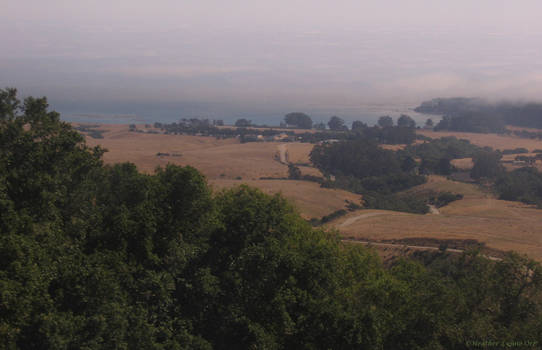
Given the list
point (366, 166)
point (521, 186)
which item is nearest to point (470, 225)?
point (521, 186)

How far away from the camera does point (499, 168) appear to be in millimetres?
97812

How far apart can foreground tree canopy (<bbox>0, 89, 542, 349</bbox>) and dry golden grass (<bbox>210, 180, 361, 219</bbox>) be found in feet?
143

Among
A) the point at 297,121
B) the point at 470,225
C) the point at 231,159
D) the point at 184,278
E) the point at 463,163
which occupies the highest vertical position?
the point at 297,121

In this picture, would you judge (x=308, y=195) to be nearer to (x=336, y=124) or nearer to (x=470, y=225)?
(x=470, y=225)

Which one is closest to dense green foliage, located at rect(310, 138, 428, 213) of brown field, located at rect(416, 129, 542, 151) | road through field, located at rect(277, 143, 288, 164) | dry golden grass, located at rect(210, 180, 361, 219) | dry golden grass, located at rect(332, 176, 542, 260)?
road through field, located at rect(277, 143, 288, 164)

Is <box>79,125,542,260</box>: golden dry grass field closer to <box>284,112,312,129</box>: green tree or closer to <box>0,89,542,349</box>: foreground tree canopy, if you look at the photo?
<box>0,89,542,349</box>: foreground tree canopy

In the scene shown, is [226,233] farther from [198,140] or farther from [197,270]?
[198,140]

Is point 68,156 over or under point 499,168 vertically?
over

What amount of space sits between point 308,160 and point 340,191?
33563 millimetres

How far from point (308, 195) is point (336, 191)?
855 centimetres

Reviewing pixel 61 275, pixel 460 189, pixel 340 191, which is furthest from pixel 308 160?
pixel 61 275

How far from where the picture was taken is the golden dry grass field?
154ft

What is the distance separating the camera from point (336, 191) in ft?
262

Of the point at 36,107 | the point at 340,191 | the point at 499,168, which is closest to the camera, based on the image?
the point at 36,107
